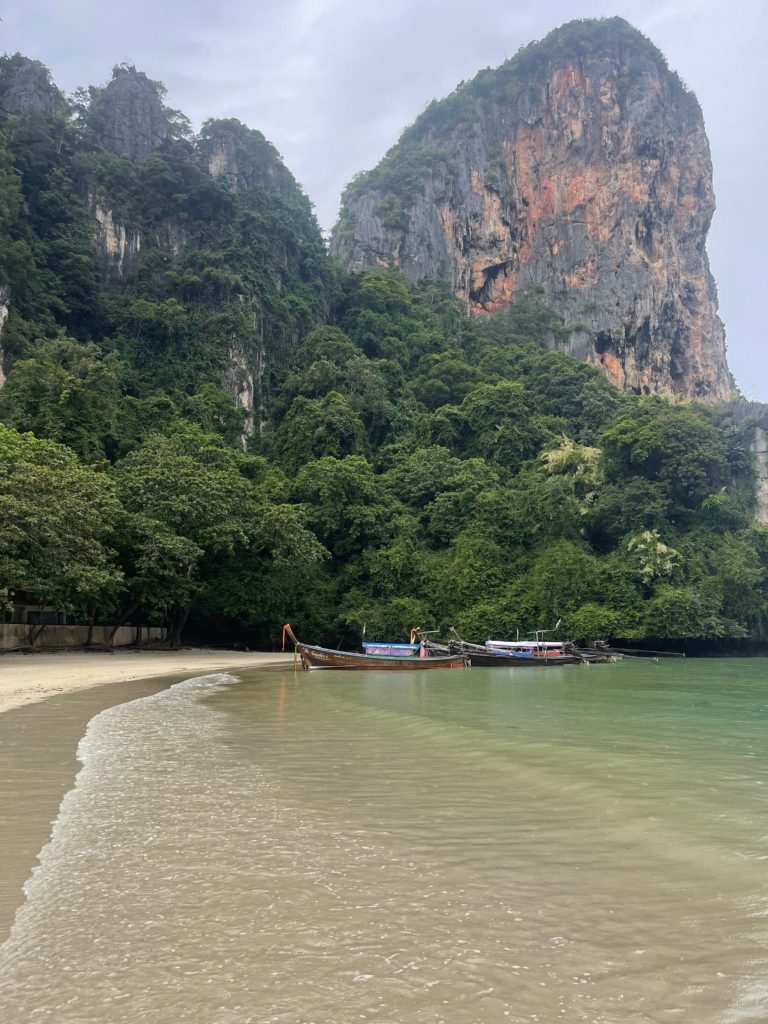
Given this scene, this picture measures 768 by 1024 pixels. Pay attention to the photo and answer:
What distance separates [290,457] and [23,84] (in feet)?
127

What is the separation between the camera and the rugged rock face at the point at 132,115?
6275cm

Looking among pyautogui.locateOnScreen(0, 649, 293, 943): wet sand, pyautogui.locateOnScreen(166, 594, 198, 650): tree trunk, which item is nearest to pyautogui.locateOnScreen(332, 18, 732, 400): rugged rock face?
pyautogui.locateOnScreen(166, 594, 198, 650): tree trunk

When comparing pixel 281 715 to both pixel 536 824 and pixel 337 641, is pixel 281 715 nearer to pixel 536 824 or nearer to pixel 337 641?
pixel 536 824

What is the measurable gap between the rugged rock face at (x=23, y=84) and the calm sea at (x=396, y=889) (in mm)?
63849

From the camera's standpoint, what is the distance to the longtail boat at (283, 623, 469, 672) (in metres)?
23.7

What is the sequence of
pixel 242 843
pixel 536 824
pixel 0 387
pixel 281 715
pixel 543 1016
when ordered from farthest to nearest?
pixel 0 387 < pixel 281 715 < pixel 536 824 < pixel 242 843 < pixel 543 1016

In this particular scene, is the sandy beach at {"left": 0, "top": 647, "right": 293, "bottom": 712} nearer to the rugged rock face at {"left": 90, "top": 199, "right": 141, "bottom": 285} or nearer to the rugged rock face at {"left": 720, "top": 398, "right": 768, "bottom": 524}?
the rugged rock face at {"left": 720, "top": 398, "right": 768, "bottom": 524}

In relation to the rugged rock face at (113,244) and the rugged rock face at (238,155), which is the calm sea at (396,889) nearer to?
the rugged rock face at (113,244)

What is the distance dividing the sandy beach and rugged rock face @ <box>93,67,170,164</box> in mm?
52873

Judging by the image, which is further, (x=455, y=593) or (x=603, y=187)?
(x=603, y=187)

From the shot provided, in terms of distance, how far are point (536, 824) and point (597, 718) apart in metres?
6.84

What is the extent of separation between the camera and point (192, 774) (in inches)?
239

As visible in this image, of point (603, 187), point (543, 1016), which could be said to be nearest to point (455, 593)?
point (543, 1016)

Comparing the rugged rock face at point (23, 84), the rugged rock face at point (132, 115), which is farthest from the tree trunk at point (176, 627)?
the rugged rock face at point (132, 115)
